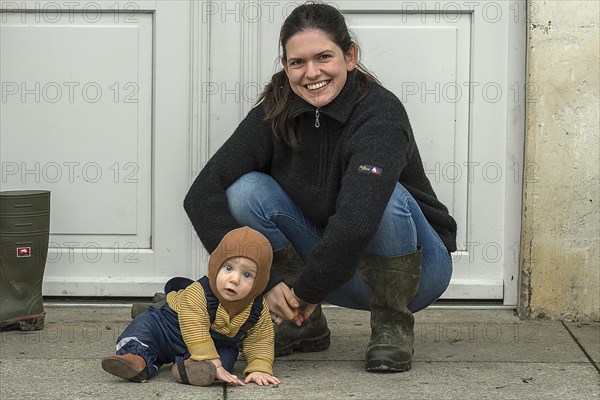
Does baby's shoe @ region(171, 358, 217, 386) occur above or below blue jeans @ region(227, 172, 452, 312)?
below

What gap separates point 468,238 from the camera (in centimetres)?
425

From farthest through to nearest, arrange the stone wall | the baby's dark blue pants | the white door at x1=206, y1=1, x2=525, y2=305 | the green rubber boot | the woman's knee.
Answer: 1. the white door at x1=206, y1=1, x2=525, y2=305
2. the stone wall
3. the green rubber boot
4. the woman's knee
5. the baby's dark blue pants

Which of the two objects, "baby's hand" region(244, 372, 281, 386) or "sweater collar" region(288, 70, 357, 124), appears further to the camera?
"sweater collar" region(288, 70, 357, 124)

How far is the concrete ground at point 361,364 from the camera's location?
306 cm

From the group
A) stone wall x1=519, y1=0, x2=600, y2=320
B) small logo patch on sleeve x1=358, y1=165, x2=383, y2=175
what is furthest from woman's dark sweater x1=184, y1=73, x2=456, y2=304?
stone wall x1=519, y1=0, x2=600, y2=320

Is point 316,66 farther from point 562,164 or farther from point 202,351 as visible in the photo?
point 562,164

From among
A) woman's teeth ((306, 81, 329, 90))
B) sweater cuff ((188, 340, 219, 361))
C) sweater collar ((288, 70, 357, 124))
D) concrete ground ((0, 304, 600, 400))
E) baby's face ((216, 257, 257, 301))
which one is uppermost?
woman's teeth ((306, 81, 329, 90))

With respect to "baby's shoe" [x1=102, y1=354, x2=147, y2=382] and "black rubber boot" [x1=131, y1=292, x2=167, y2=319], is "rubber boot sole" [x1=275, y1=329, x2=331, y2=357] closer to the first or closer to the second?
"black rubber boot" [x1=131, y1=292, x2=167, y2=319]

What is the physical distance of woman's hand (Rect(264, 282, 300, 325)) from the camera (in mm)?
3176

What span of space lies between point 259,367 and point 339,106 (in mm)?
842

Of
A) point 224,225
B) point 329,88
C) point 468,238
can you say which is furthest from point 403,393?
point 468,238

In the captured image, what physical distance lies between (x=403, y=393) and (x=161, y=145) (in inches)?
65.6

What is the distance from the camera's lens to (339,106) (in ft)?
10.7

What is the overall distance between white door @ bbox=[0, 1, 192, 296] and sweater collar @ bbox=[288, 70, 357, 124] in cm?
104
